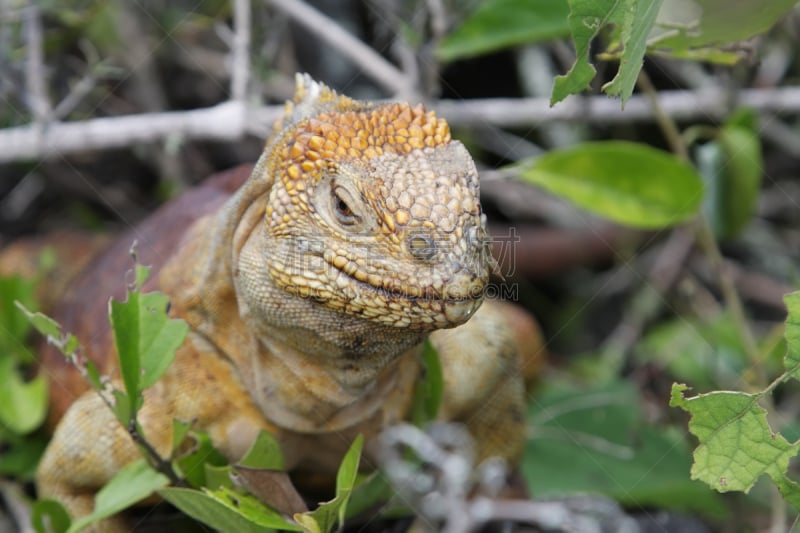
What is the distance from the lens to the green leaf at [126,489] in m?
3.05

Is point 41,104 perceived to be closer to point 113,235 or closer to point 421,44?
point 113,235

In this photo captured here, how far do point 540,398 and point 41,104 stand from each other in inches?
113

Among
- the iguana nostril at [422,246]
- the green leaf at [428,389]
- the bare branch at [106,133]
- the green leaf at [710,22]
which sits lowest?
the green leaf at [428,389]

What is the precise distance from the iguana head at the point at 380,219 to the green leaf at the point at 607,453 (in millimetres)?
1888

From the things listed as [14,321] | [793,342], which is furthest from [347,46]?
[793,342]

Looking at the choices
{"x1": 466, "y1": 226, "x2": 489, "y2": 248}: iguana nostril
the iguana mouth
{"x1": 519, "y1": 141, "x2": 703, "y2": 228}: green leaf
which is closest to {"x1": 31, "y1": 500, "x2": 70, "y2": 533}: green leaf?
the iguana mouth

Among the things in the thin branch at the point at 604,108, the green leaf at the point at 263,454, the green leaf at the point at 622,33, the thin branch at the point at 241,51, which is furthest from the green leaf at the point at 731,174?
the green leaf at the point at 263,454

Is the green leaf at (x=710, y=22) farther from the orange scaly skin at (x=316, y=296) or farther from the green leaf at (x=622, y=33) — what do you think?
the orange scaly skin at (x=316, y=296)

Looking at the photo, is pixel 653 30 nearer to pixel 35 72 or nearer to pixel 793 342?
pixel 793 342

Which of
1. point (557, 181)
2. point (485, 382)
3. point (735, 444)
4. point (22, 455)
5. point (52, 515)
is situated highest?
point (735, 444)

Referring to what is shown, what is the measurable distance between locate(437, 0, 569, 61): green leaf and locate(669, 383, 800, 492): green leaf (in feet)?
8.50

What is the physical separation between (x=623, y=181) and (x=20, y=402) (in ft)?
9.32

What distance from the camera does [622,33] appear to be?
2.57 metres

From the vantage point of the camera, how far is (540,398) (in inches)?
208
